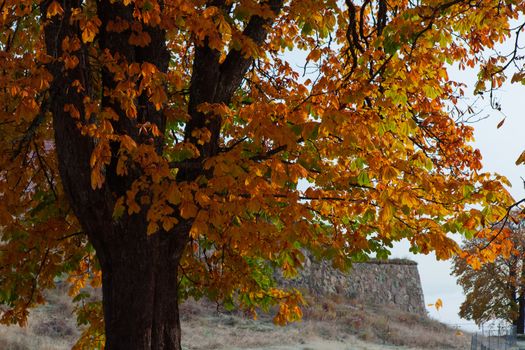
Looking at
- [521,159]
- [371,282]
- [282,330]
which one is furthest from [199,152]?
[371,282]

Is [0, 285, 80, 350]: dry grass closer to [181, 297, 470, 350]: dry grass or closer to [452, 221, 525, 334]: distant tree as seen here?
[181, 297, 470, 350]: dry grass

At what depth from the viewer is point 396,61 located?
8.27 metres

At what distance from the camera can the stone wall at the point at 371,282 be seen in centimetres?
3025

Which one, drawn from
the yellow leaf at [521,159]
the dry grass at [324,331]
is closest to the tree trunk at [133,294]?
the yellow leaf at [521,159]

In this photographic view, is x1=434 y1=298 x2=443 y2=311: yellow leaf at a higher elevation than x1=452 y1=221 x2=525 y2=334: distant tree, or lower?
lower

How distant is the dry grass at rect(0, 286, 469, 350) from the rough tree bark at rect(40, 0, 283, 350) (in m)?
9.63

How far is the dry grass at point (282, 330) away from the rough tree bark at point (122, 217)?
9.63 metres

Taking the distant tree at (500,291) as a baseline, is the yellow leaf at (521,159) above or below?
below

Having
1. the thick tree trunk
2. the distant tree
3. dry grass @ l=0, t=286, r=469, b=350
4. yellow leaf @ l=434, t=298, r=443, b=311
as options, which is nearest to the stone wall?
dry grass @ l=0, t=286, r=469, b=350

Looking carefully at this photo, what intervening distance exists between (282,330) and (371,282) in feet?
40.7

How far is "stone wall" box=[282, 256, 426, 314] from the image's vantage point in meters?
30.2

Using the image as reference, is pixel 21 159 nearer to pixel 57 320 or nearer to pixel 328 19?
pixel 328 19

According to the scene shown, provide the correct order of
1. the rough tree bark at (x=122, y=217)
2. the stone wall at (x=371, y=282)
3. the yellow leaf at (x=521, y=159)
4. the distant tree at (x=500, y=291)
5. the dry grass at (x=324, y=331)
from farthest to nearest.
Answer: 1. the distant tree at (x=500, y=291)
2. the stone wall at (x=371, y=282)
3. the dry grass at (x=324, y=331)
4. the rough tree bark at (x=122, y=217)
5. the yellow leaf at (x=521, y=159)

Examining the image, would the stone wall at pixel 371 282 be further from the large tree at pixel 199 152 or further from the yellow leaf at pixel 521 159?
the yellow leaf at pixel 521 159
